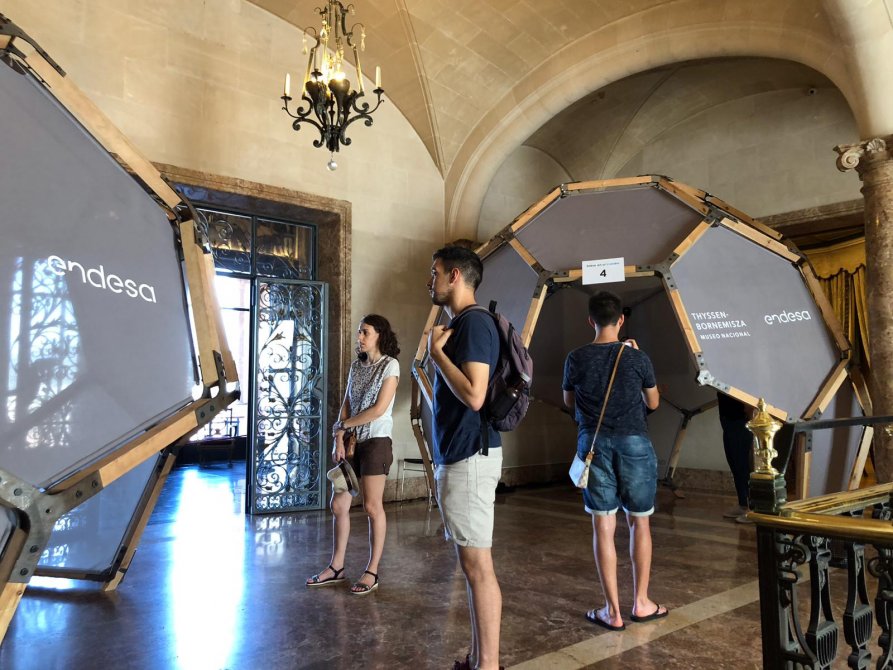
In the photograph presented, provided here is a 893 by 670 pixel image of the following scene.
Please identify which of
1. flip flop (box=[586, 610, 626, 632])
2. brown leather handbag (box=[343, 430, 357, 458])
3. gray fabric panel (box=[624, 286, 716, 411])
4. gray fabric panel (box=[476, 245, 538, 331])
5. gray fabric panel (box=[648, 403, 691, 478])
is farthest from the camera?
gray fabric panel (box=[648, 403, 691, 478])

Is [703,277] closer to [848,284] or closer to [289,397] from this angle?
[848,284]

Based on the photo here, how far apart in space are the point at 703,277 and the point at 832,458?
1.59m

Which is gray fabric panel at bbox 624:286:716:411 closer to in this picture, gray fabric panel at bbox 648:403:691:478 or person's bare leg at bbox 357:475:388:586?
→ gray fabric panel at bbox 648:403:691:478

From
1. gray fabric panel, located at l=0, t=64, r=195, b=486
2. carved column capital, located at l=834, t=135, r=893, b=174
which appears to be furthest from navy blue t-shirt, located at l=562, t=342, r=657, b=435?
carved column capital, located at l=834, t=135, r=893, b=174

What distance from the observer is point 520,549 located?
176 inches

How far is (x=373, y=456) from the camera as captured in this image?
3.43 metres

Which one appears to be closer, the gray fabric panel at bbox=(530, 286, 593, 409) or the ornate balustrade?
the ornate balustrade

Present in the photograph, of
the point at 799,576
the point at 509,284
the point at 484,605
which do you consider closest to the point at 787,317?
the point at 509,284

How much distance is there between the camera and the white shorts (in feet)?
7.12

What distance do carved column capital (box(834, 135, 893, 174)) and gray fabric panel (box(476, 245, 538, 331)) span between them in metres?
2.29

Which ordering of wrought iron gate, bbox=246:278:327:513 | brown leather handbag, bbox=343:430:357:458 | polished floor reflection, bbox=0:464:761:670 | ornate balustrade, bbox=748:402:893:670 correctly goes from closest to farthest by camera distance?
1. ornate balustrade, bbox=748:402:893:670
2. polished floor reflection, bbox=0:464:761:670
3. brown leather handbag, bbox=343:430:357:458
4. wrought iron gate, bbox=246:278:327:513

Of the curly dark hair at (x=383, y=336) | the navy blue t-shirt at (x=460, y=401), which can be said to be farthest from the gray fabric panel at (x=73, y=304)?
the curly dark hair at (x=383, y=336)

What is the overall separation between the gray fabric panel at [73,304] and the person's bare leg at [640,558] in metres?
2.05

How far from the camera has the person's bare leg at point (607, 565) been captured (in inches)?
114
